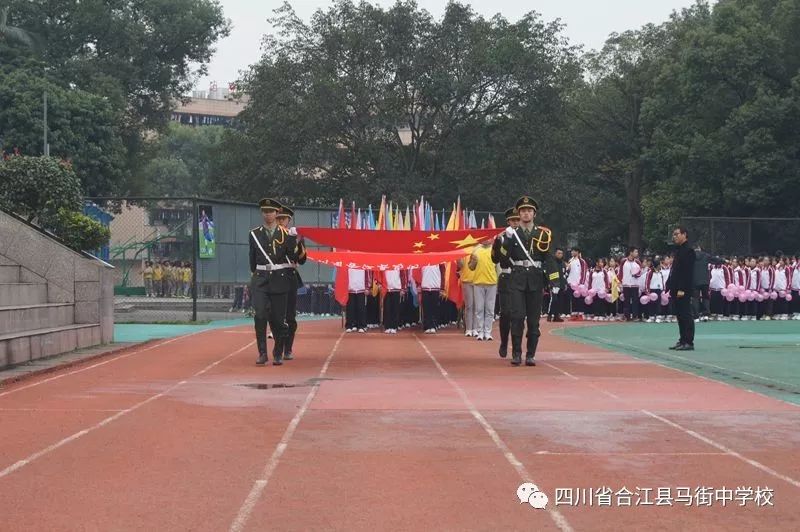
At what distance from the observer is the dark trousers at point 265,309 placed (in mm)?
15648

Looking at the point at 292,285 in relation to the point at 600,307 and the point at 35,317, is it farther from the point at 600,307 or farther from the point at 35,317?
the point at 600,307

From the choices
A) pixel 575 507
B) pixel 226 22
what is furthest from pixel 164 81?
pixel 575 507

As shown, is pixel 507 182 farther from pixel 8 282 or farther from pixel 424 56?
pixel 8 282

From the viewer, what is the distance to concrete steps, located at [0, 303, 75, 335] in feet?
51.0

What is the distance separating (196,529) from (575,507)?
6.88 feet

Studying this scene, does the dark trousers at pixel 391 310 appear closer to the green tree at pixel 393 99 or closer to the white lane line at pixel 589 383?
the white lane line at pixel 589 383

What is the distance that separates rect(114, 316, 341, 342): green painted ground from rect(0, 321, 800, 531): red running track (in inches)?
322

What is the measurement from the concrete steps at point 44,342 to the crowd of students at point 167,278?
1301 cm

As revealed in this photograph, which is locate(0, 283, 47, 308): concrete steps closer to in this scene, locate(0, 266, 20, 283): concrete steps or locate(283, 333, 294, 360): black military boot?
locate(0, 266, 20, 283): concrete steps

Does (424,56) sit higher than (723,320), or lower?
higher

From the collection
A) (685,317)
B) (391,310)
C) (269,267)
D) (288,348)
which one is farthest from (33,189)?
(685,317)

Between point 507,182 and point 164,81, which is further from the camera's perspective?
point 164,81

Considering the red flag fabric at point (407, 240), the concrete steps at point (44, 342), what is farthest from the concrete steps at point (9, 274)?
the red flag fabric at point (407, 240)

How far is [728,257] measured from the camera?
36.0 metres
